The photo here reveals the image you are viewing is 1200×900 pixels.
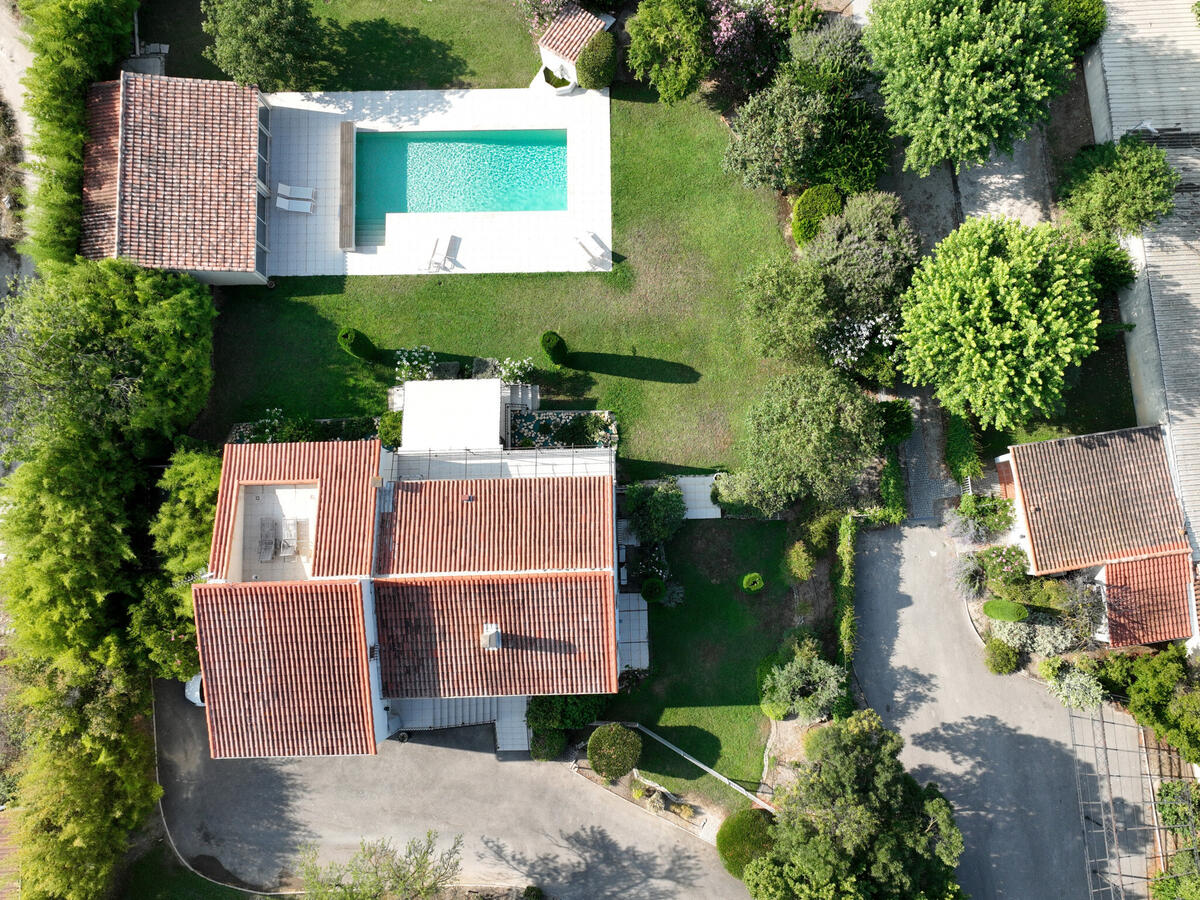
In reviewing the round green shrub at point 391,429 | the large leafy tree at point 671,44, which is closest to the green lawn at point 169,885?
the round green shrub at point 391,429

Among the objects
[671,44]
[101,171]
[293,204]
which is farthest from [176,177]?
[671,44]

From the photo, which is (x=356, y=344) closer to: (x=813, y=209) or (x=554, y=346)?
(x=554, y=346)

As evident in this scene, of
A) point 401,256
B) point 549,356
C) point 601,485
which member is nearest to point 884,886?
point 601,485

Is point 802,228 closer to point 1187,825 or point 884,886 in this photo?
point 884,886

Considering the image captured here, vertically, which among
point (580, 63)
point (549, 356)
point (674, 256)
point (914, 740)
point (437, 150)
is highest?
point (580, 63)

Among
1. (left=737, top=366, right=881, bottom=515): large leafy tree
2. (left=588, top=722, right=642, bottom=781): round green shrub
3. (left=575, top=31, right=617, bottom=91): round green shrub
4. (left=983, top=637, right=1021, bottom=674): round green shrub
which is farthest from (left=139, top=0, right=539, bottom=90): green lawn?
(left=983, top=637, right=1021, bottom=674): round green shrub

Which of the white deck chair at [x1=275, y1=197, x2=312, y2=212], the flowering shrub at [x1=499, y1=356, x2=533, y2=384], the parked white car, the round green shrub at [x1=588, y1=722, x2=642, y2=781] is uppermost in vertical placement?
the white deck chair at [x1=275, y1=197, x2=312, y2=212]

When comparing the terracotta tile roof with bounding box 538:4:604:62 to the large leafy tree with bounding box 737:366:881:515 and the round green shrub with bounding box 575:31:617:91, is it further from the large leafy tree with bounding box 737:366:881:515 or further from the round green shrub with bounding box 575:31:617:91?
the large leafy tree with bounding box 737:366:881:515
